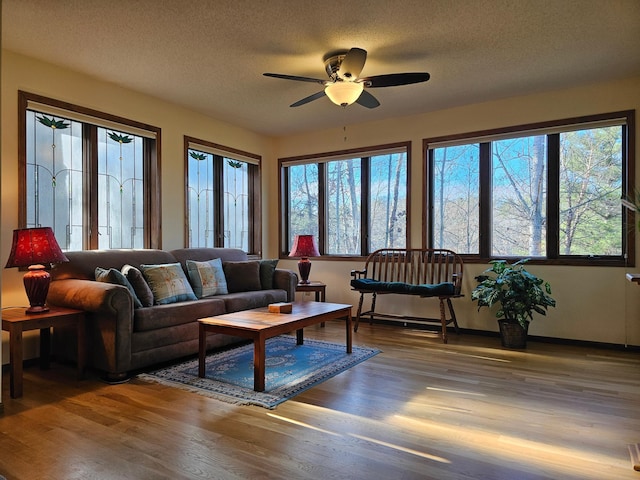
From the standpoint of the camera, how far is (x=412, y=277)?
196 inches

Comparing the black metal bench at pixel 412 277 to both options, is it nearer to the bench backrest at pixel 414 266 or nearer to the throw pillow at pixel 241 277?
the bench backrest at pixel 414 266

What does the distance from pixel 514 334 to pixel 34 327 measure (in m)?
3.99

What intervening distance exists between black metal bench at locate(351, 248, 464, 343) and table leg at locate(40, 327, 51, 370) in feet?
9.72

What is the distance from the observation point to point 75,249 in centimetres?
384

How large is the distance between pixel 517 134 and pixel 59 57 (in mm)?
4395

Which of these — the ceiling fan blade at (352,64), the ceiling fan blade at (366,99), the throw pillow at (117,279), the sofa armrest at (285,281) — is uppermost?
the ceiling fan blade at (352,64)

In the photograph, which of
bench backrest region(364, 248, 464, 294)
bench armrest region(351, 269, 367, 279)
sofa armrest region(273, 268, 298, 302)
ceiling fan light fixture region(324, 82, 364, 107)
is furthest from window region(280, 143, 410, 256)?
ceiling fan light fixture region(324, 82, 364, 107)

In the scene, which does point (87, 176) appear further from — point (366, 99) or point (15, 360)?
point (366, 99)

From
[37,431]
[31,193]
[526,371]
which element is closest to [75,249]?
[31,193]

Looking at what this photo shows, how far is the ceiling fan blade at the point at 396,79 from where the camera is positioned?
3.01 meters

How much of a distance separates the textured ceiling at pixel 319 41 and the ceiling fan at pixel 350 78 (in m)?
0.14

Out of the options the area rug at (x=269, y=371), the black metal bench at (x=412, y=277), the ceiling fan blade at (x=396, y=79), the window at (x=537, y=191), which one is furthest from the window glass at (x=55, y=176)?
the window at (x=537, y=191)

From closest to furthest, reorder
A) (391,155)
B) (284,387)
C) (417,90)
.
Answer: (284,387) < (417,90) < (391,155)

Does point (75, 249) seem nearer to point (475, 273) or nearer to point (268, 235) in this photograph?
point (268, 235)
